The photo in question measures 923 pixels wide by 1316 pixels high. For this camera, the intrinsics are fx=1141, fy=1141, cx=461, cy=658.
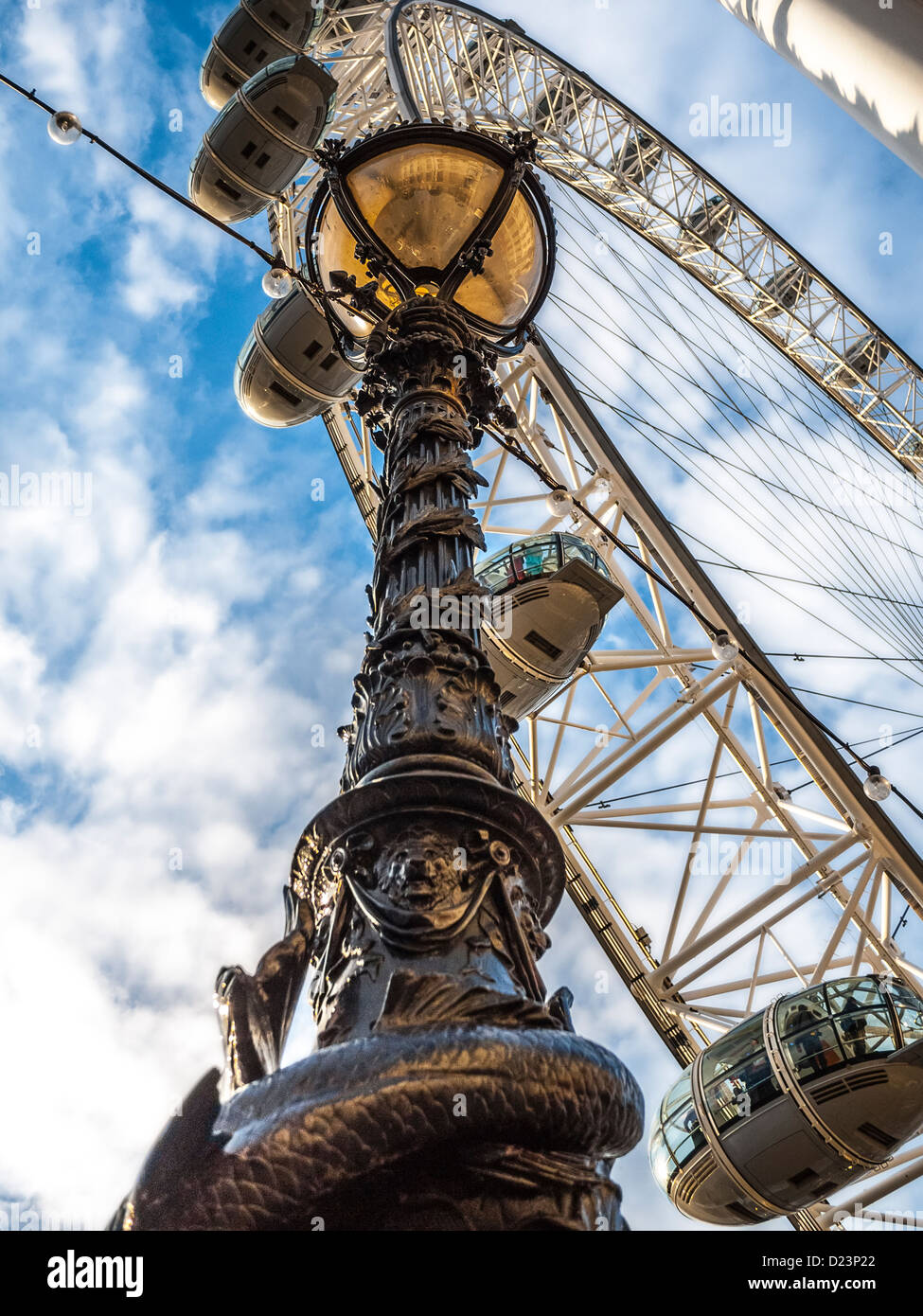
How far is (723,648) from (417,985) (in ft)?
28.4

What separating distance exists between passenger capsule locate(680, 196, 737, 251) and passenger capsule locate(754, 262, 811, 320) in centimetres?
131

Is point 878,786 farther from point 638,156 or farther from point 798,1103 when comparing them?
point 638,156

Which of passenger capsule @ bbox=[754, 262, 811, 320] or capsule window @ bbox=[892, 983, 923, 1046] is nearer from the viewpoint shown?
capsule window @ bbox=[892, 983, 923, 1046]

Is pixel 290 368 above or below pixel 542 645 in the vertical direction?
above

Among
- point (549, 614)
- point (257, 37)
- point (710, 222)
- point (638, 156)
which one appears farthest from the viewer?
point (710, 222)

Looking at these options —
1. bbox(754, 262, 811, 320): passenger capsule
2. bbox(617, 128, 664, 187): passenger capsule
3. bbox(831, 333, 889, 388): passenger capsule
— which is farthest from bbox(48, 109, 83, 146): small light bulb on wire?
bbox(831, 333, 889, 388): passenger capsule

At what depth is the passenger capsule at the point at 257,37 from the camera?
12.8m

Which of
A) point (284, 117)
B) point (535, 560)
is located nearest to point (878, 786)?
point (535, 560)

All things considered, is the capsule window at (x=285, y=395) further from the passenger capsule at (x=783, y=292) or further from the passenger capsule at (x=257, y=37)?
the passenger capsule at (x=783, y=292)

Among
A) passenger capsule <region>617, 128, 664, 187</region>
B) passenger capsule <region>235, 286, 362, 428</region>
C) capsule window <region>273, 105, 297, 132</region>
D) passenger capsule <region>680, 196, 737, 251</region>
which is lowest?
passenger capsule <region>235, 286, 362, 428</region>

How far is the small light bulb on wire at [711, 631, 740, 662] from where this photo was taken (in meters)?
10.3

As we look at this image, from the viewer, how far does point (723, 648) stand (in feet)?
33.6

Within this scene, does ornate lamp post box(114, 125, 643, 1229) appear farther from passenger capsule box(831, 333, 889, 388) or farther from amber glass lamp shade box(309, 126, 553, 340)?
passenger capsule box(831, 333, 889, 388)
